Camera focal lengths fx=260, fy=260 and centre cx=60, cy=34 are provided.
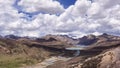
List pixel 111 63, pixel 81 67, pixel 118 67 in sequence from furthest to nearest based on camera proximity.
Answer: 1. pixel 81 67
2. pixel 111 63
3. pixel 118 67

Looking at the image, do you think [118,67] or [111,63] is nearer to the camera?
[118,67]

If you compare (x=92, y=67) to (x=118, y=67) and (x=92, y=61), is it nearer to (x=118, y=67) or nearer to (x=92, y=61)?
(x=92, y=61)

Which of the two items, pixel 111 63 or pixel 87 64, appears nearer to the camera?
pixel 111 63

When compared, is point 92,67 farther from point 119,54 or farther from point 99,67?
point 119,54

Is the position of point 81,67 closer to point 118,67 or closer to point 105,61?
point 105,61

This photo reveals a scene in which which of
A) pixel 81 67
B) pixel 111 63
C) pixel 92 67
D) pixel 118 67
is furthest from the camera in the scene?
pixel 81 67

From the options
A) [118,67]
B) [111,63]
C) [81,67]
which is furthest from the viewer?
[81,67]

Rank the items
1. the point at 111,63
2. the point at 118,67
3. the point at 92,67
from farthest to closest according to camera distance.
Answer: the point at 92,67, the point at 111,63, the point at 118,67

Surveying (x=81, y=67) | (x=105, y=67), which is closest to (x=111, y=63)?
(x=105, y=67)

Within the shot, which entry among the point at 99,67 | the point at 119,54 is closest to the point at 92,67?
the point at 99,67
